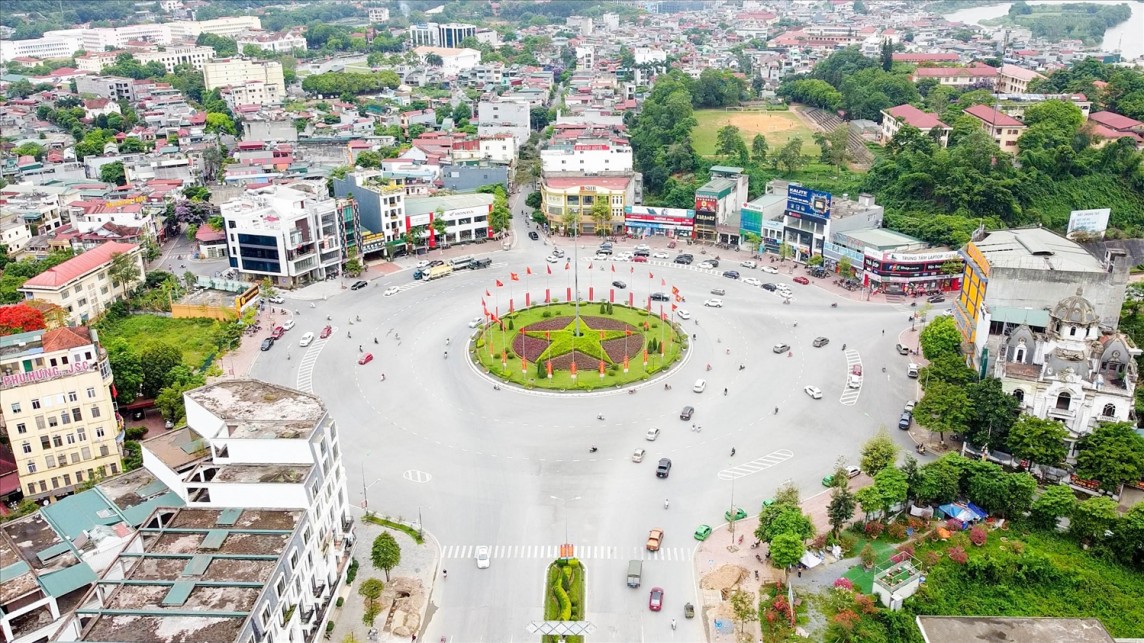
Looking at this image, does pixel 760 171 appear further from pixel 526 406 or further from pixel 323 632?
pixel 323 632

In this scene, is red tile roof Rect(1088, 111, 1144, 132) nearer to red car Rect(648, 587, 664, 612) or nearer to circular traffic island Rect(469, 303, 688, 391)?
circular traffic island Rect(469, 303, 688, 391)

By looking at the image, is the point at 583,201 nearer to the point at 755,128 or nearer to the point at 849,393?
the point at 849,393

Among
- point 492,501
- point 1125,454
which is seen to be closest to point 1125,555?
point 1125,454

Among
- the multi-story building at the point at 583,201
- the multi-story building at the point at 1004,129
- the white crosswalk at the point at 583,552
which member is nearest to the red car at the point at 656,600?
the white crosswalk at the point at 583,552

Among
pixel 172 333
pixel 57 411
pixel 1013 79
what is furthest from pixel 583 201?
pixel 1013 79

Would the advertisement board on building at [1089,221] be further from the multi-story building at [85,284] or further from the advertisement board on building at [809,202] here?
the multi-story building at [85,284]

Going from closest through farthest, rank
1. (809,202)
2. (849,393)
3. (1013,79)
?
(849,393) < (809,202) < (1013,79)
